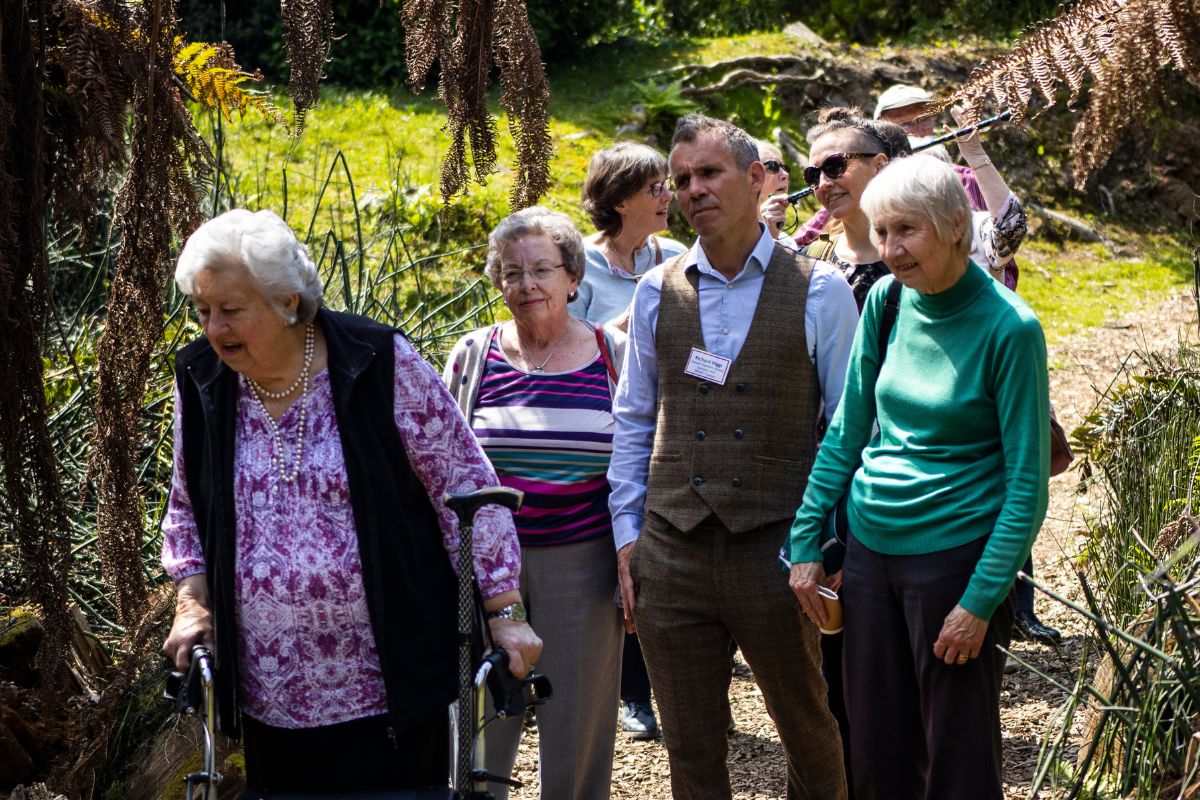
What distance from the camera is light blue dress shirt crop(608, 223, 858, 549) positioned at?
3.21m

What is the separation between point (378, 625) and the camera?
2.62 m

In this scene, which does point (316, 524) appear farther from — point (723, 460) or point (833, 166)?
point (833, 166)

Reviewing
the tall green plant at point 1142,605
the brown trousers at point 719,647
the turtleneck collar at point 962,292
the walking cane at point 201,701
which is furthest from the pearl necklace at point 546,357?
the tall green plant at point 1142,605

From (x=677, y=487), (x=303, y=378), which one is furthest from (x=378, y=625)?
(x=677, y=487)

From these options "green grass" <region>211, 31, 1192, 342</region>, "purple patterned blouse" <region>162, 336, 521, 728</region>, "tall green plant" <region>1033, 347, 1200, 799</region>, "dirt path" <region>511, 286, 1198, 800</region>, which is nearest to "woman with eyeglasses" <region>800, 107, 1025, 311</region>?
"tall green plant" <region>1033, 347, 1200, 799</region>

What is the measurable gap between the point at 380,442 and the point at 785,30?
38.8 ft

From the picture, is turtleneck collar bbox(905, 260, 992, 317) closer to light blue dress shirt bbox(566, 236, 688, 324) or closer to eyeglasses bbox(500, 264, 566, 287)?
eyeglasses bbox(500, 264, 566, 287)

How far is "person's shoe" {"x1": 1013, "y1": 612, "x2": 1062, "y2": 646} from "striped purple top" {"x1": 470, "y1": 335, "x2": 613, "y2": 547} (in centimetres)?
242

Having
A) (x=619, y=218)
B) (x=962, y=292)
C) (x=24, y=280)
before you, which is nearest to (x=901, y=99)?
(x=619, y=218)

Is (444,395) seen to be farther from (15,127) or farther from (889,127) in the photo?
(889,127)

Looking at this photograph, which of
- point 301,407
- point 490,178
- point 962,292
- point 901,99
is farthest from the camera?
point 490,178

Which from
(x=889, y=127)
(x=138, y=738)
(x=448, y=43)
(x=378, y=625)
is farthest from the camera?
(x=138, y=738)

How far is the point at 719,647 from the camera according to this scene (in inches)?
130

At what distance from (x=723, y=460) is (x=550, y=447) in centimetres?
51
